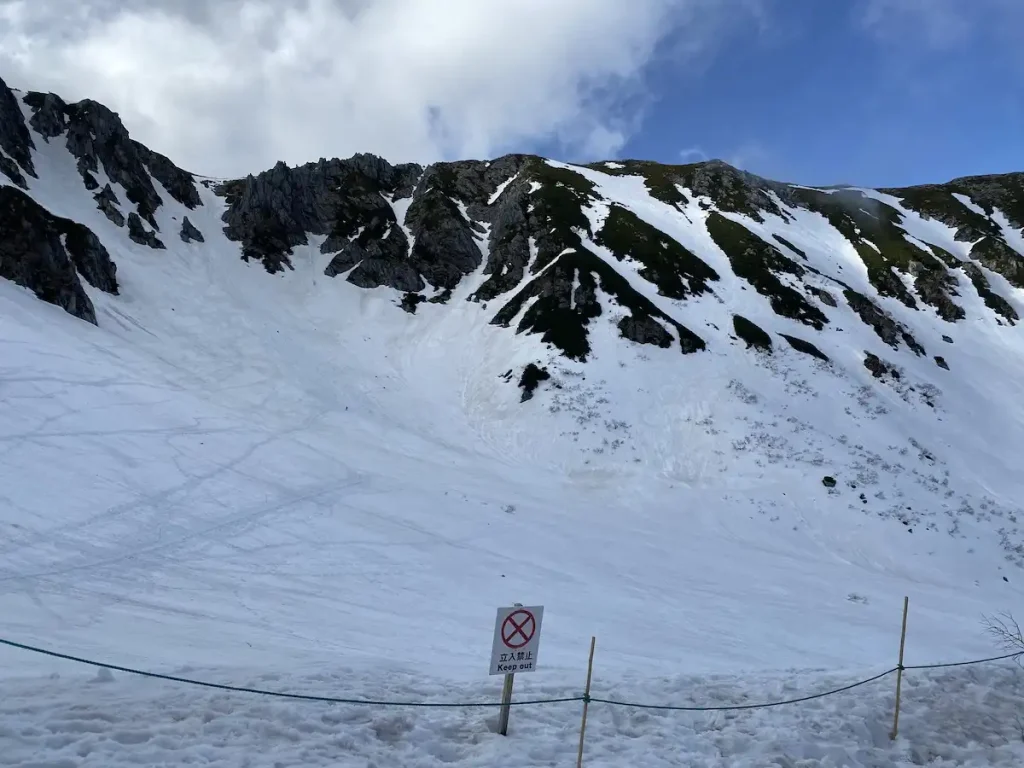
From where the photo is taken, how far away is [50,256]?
37375 mm

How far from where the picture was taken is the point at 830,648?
53.1 feet

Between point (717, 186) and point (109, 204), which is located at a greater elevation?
point (717, 186)

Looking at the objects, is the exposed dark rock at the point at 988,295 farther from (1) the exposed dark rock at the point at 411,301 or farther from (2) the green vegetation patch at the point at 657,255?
(1) the exposed dark rock at the point at 411,301

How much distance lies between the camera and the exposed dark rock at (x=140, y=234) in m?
52.7

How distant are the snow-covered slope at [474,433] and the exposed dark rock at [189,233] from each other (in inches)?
21.4

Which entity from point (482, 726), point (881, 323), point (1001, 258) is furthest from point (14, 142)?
point (1001, 258)

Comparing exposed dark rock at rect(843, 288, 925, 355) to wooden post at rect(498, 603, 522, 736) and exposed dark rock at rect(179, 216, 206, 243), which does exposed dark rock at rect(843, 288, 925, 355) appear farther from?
exposed dark rock at rect(179, 216, 206, 243)

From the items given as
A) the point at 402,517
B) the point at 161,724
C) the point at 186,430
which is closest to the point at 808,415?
the point at 402,517

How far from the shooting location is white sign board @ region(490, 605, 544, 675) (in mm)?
7977

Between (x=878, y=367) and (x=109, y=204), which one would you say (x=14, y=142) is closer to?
(x=109, y=204)

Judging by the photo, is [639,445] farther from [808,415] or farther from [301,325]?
[301,325]

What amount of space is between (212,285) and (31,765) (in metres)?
51.0

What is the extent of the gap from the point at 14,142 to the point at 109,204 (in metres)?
10.1

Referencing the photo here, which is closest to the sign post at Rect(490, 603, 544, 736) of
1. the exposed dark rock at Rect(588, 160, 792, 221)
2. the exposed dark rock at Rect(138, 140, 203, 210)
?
the exposed dark rock at Rect(138, 140, 203, 210)
